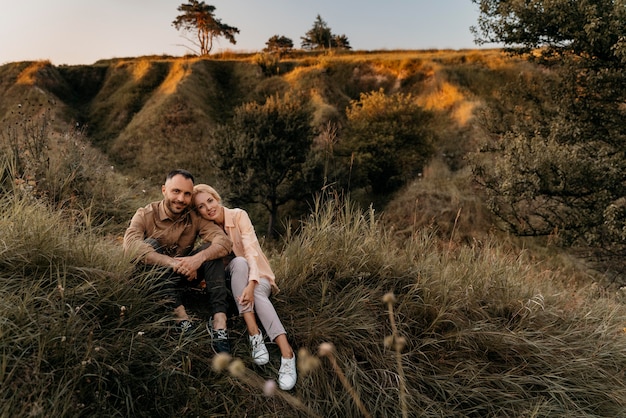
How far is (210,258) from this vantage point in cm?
320

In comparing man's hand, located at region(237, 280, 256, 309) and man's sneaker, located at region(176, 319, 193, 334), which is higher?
man's hand, located at region(237, 280, 256, 309)

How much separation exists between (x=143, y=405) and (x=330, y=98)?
2689 centimetres

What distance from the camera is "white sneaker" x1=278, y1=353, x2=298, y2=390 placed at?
2.75m

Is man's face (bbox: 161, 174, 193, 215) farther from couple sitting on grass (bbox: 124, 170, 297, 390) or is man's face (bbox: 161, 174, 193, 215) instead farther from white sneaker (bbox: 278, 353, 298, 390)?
white sneaker (bbox: 278, 353, 298, 390)

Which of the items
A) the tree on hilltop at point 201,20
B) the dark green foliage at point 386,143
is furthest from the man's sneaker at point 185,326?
the tree on hilltop at point 201,20

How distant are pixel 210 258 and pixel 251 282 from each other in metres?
0.36

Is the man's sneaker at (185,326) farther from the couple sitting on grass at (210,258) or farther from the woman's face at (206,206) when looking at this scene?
the woman's face at (206,206)

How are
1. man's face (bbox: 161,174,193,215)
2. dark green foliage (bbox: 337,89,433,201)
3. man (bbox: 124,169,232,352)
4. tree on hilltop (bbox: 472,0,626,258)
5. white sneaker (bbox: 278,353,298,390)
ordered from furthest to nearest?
dark green foliage (bbox: 337,89,433,201) < tree on hilltop (bbox: 472,0,626,258) < man's face (bbox: 161,174,193,215) < man (bbox: 124,169,232,352) < white sneaker (bbox: 278,353,298,390)

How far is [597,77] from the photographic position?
8.87m

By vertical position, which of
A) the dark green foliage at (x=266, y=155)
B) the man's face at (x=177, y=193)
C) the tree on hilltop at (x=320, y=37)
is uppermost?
the tree on hilltop at (x=320, y=37)

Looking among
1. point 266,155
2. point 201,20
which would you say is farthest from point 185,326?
point 201,20

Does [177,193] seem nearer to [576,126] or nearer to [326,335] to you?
[326,335]

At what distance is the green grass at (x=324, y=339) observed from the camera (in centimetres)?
229

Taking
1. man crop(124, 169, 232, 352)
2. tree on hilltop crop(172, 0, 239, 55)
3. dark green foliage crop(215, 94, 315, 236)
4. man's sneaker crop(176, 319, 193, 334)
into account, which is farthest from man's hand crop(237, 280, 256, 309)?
tree on hilltop crop(172, 0, 239, 55)
